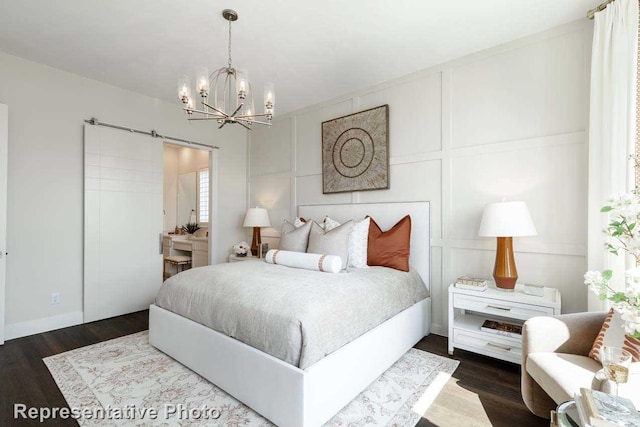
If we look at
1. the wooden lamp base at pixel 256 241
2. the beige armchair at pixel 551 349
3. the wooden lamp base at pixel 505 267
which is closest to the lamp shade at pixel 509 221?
the wooden lamp base at pixel 505 267

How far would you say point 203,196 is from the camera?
589 cm

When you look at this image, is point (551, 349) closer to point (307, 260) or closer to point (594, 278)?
point (594, 278)

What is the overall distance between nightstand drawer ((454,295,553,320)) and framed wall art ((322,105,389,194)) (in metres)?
1.45

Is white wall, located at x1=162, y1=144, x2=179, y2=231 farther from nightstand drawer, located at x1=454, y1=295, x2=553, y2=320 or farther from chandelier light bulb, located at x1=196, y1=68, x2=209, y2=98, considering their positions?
nightstand drawer, located at x1=454, y1=295, x2=553, y2=320

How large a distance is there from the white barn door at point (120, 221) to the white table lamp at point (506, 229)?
3.87 metres

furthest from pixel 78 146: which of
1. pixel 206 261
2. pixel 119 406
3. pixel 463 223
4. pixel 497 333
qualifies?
pixel 497 333

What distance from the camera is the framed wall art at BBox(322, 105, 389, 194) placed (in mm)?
3432

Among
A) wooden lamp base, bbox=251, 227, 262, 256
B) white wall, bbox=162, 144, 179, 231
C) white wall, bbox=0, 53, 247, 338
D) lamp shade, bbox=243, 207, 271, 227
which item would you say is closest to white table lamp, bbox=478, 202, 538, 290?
lamp shade, bbox=243, 207, 271, 227

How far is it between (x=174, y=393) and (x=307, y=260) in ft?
4.52

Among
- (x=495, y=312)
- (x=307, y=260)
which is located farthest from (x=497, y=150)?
(x=307, y=260)

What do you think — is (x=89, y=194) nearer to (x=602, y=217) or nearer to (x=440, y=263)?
(x=440, y=263)

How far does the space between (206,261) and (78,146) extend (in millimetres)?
2299

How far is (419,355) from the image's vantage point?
260 centimetres

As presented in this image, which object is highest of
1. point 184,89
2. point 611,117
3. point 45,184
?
point 184,89
